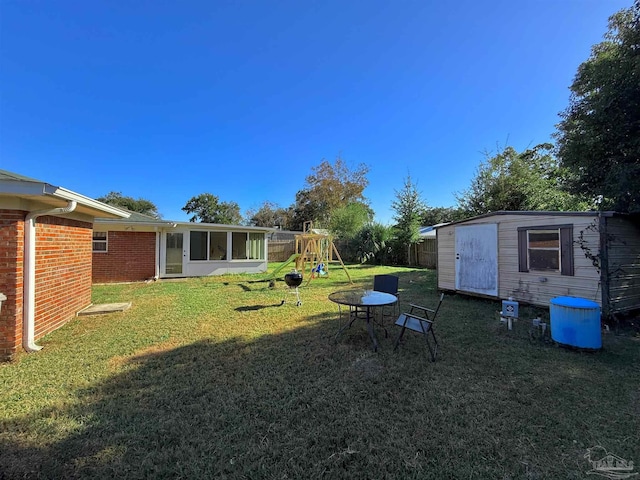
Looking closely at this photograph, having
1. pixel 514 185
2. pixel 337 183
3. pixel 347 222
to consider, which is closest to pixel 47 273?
pixel 514 185

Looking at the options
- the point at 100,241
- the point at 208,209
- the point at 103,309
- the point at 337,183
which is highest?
the point at 337,183

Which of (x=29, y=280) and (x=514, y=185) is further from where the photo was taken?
(x=514, y=185)

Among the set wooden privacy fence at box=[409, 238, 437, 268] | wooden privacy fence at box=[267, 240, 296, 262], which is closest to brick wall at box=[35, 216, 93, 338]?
wooden privacy fence at box=[267, 240, 296, 262]

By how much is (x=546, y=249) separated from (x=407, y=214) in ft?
41.6

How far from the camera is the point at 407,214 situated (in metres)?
18.9

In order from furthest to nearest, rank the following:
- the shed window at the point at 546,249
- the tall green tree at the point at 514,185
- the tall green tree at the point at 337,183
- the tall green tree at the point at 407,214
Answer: the tall green tree at the point at 337,183
the tall green tree at the point at 407,214
the tall green tree at the point at 514,185
the shed window at the point at 546,249

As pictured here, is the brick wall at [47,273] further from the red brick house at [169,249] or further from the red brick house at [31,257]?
the red brick house at [169,249]

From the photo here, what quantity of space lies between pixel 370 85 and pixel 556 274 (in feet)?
27.9

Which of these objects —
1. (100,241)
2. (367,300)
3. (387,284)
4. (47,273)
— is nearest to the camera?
(367,300)

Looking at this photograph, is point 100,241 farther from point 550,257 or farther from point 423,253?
Answer: point 423,253

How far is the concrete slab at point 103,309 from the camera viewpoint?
238 inches

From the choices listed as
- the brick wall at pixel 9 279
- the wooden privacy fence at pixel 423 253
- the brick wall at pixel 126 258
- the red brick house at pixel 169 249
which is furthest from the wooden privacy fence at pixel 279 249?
the brick wall at pixel 9 279

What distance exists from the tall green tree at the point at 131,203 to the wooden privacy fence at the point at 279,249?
2658 cm

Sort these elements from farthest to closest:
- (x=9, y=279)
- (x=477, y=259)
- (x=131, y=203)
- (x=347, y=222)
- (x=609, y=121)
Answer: (x=131, y=203), (x=347, y=222), (x=477, y=259), (x=609, y=121), (x=9, y=279)
